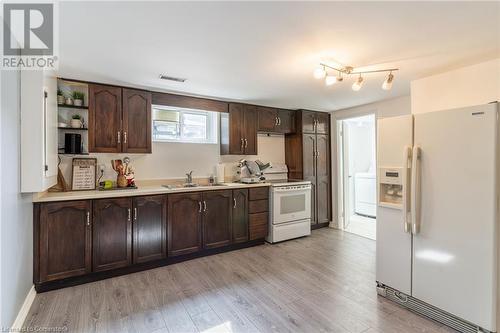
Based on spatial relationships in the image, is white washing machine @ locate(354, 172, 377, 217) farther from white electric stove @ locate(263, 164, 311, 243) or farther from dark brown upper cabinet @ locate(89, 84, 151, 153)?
dark brown upper cabinet @ locate(89, 84, 151, 153)

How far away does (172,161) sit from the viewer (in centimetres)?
357

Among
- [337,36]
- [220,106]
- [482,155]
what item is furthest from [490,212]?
[220,106]

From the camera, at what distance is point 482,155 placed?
1728 mm

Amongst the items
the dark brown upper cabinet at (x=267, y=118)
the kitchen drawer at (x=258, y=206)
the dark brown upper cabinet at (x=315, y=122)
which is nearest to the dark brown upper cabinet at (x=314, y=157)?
the dark brown upper cabinet at (x=315, y=122)

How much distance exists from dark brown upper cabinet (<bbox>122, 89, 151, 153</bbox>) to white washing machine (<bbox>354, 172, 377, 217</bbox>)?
4.49 meters

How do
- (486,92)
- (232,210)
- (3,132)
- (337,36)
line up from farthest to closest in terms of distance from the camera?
(232,210) → (486,92) → (337,36) → (3,132)

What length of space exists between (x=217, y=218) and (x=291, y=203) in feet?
4.20

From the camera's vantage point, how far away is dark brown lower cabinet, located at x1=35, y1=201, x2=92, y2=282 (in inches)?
90.7

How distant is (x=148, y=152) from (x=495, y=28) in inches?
137

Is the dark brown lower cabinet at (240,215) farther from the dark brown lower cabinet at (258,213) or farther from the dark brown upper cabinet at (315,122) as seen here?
the dark brown upper cabinet at (315,122)

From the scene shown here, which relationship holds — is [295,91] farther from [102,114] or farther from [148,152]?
[102,114]

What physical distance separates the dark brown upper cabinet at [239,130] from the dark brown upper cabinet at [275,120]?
0.14m

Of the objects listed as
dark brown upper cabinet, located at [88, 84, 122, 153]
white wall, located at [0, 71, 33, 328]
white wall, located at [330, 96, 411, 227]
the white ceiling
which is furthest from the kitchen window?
white wall, located at [330, 96, 411, 227]

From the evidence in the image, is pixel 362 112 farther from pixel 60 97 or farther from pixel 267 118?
pixel 60 97
